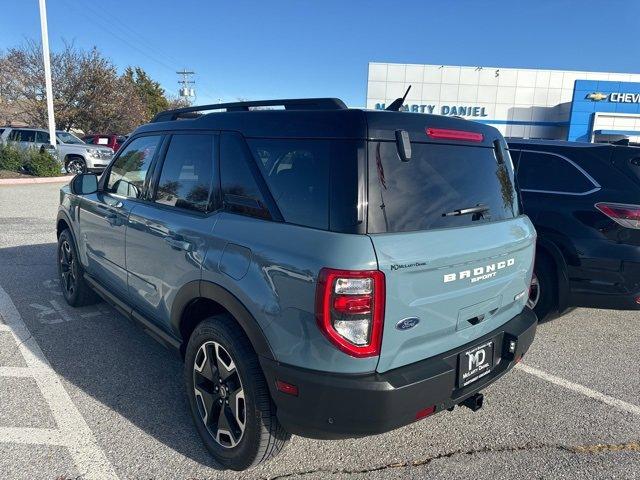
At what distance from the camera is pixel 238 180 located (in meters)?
2.39

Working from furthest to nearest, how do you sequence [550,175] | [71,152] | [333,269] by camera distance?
[71,152] < [550,175] < [333,269]

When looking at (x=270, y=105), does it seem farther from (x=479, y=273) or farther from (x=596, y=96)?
(x=596, y=96)

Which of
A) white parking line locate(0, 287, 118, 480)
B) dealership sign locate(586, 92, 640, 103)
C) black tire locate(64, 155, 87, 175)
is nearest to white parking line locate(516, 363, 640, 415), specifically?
white parking line locate(0, 287, 118, 480)

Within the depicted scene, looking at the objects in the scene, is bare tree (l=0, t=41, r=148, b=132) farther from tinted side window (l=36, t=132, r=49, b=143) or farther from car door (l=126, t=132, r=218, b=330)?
car door (l=126, t=132, r=218, b=330)

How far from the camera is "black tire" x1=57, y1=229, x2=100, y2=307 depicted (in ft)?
14.5

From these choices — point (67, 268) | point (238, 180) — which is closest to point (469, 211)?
point (238, 180)

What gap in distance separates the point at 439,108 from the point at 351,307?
3402cm

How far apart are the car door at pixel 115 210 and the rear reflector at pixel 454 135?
1946 mm

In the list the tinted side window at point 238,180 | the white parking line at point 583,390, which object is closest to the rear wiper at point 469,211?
the tinted side window at point 238,180

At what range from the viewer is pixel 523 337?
258 cm

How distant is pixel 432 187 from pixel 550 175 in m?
2.86

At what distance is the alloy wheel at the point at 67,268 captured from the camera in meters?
4.52

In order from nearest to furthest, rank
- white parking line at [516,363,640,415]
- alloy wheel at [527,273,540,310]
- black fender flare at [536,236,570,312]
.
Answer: white parking line at [516,363,640,415] → black fender flare at [536,236,570,312] → alloy wheel at [527,273,540,310]

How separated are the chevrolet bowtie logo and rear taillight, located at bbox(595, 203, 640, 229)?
111 ft
